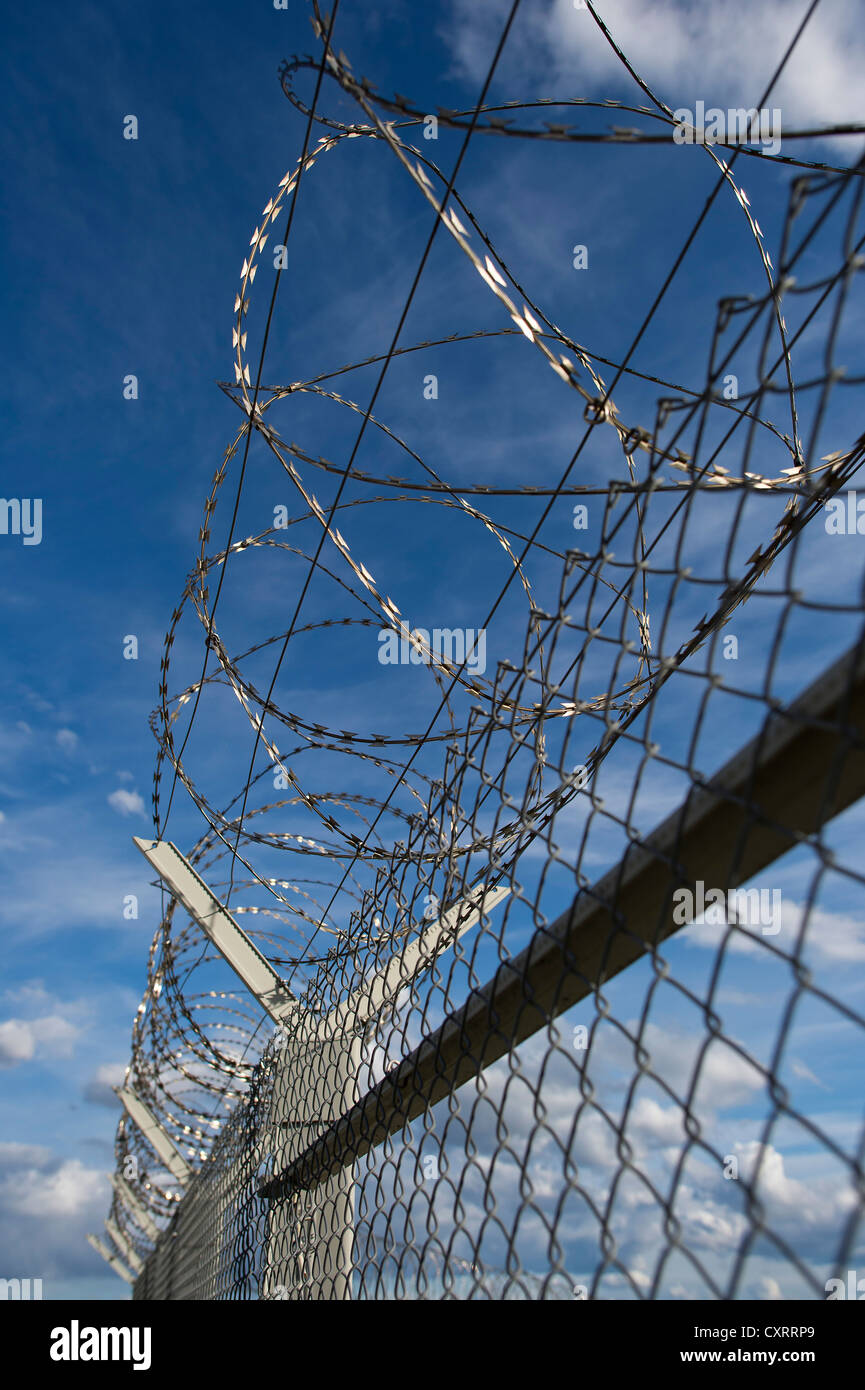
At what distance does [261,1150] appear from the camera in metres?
3.67

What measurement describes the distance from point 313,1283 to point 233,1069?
2886mm

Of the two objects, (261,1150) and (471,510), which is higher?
(471,510)

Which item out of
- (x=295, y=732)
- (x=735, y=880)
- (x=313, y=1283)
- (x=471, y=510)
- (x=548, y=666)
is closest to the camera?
(x=735, y=880)

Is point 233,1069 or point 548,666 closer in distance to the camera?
point 548,666

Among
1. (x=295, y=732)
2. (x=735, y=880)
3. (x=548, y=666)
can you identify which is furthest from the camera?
(x=295, y=732)
